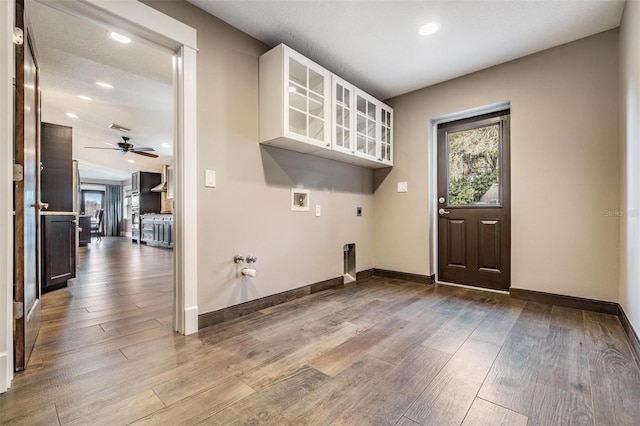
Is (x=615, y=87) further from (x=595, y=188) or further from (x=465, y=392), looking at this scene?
(x=465, y=392)

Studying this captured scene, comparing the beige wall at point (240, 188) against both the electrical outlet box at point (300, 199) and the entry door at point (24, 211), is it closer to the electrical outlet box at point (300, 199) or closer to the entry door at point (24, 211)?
the electrical outlet box at point (300, 199)

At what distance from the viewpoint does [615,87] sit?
7.64 ft

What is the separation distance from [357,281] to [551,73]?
287 cm

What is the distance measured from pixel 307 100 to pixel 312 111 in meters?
0.12

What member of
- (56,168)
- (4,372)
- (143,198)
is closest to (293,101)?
(4,372)

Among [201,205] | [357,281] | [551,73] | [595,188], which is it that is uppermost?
[551,73]

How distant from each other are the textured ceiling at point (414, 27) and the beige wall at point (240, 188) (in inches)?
9.9

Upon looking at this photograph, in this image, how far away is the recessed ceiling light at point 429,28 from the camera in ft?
7.33

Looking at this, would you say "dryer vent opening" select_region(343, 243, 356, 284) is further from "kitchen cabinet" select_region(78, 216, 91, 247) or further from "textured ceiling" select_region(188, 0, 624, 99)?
"kitchen cabinet" select_region(78, 216, 91, 247)

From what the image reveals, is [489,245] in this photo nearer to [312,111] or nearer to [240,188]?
[312,111]

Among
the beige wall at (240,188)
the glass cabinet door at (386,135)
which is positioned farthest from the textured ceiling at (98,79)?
the glass cabinet door at (386,135)

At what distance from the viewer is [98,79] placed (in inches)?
125

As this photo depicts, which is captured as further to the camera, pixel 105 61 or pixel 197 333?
pixel 105 61

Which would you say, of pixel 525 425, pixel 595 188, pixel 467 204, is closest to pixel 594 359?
pixel 525 425
